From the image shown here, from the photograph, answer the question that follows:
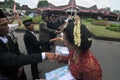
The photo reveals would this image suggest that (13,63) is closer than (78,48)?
No

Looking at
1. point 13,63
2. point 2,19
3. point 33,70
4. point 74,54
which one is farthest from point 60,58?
point 33,70

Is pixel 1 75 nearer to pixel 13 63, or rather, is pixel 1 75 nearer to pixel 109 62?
pixel 13 63

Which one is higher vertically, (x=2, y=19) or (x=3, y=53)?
(x=2, y=19)

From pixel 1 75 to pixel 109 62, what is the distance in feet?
25.4

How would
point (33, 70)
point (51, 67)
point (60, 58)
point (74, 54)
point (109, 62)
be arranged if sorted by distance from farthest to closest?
1. point (109, 62)
2. point (51, 67)
3. point (33, 70)
4. point (60, 58)
5. point (74, 54)

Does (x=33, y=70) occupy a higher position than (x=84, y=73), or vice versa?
(x=84, y=73)

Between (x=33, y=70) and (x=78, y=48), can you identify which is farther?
(x=33, y=70)

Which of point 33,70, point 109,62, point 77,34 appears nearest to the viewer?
point 77,34

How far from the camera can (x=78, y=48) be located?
2.80 meters

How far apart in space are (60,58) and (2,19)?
2.87ft

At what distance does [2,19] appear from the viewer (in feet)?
11.5

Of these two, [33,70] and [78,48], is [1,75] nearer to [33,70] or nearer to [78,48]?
[78,48]

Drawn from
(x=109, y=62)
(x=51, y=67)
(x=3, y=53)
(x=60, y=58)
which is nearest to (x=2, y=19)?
(x=3, y=53)

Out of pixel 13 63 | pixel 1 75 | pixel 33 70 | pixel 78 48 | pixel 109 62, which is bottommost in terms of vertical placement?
pixel 109 62
